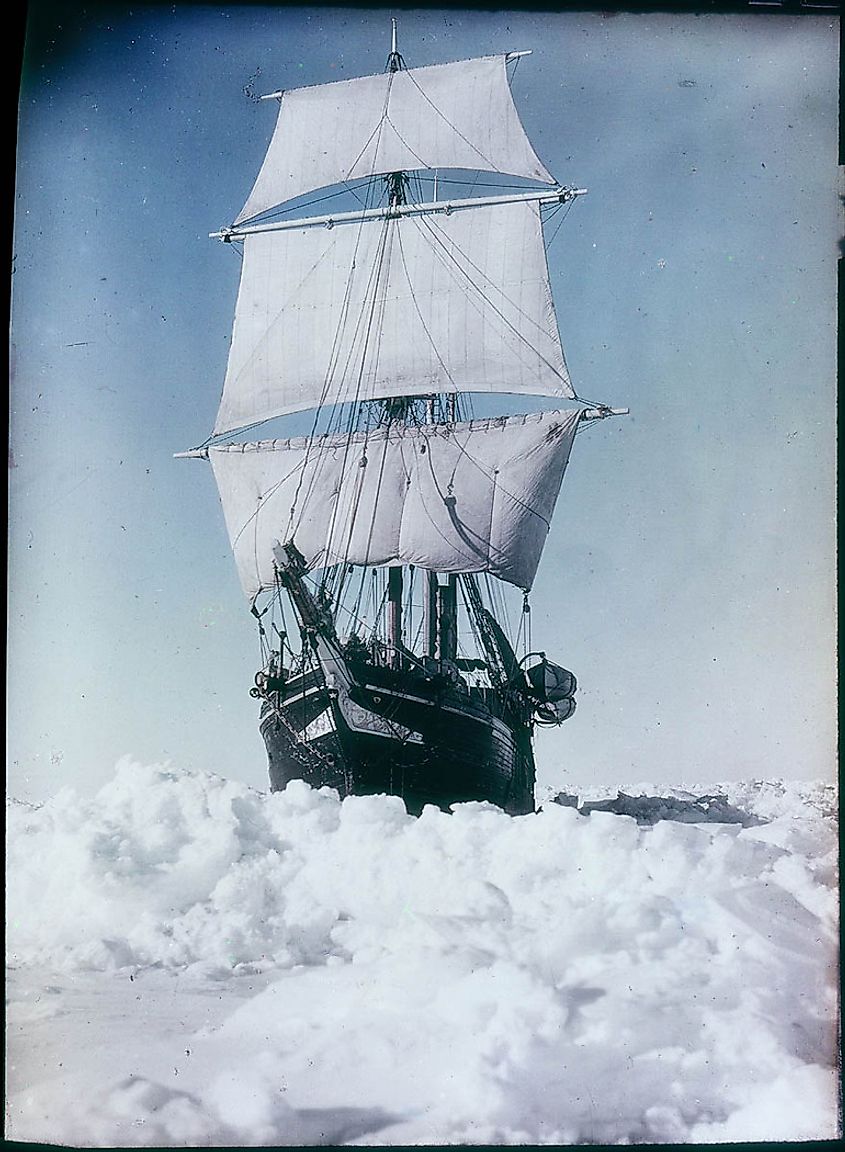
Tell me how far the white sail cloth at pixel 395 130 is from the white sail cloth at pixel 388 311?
0.35 ft

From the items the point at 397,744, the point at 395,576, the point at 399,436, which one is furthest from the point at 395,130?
the point at 397,744

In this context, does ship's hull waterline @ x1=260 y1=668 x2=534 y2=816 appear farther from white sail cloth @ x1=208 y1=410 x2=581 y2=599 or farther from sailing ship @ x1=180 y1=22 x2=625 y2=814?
white sail cloth @ x1=208 y1=410 x2=581 y2=599

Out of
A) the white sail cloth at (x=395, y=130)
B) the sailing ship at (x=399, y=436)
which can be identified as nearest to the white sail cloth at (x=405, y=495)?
the sailing ship at (x=399, y=436)

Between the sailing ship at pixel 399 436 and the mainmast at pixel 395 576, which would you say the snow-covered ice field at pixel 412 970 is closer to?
the sailing ship at pixel 399 436

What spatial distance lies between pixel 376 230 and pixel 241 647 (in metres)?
1.04

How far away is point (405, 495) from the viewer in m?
2.47

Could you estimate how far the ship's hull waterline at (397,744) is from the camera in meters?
2.31

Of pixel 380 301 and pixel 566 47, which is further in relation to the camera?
pixel 380 301

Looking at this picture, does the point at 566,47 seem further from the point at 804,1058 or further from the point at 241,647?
the point at 804,1058

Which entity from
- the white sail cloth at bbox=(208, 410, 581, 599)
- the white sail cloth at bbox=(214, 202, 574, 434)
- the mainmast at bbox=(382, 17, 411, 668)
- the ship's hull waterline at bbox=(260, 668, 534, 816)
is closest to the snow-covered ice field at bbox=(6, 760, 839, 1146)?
the ship's hull waterline at bbox=(260, 668, 534, 816)

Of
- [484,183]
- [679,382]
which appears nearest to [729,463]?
[679,382]

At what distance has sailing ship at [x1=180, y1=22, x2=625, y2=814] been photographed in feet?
7.64

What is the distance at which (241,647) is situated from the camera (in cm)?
235

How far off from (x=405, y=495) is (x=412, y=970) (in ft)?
3.55
